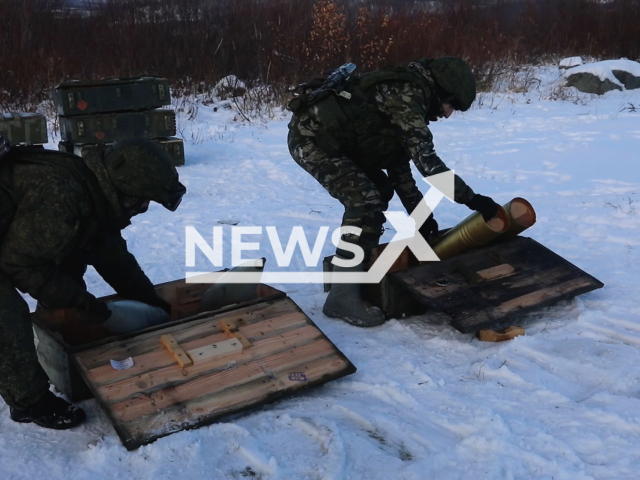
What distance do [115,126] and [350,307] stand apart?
4.83m

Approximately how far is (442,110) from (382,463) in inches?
89.2

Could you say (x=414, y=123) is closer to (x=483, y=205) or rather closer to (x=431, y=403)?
(x=483, y=205)

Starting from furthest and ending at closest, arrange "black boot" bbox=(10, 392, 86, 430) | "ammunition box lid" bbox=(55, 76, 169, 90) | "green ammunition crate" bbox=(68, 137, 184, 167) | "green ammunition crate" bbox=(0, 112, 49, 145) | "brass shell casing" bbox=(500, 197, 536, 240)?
1. "green ammunition crate" bbox=(68, 137, 184, 167)
2. "ammunition box lid" bbox=(55, 76, 169, 90)
3. "green ammunition crate" bbox=(0, 112, 49, 145)
4. "brass shell casing" bbox=(500, 197, 536, 240)
5. "black boot" bbox=(10, 392, 86, 430)

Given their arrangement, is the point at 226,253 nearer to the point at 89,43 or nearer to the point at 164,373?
the point at 164,373

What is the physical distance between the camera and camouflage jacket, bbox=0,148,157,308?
105 inches

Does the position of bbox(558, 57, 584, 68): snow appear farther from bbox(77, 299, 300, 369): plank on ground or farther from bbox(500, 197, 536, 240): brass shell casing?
bbox(77, 299, 300, 369): plank on ground

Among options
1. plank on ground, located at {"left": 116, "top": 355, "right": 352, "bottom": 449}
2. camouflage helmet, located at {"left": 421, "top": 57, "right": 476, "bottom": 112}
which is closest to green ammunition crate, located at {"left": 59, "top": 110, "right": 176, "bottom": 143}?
camouflage helmet, located at {"left": 421, "top": 57, "right": 476, "bottom": 112}

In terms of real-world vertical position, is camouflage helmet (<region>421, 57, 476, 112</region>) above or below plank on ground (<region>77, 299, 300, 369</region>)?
above

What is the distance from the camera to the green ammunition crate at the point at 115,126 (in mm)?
7641

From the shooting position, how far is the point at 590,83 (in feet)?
40.3

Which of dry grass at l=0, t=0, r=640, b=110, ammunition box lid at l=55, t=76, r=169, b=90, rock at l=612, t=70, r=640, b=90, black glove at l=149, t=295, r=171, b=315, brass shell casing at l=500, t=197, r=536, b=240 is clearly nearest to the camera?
black glove at l=149, t=295, r=171, b=315

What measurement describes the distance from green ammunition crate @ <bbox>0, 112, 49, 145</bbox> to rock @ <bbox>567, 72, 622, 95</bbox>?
369 inches

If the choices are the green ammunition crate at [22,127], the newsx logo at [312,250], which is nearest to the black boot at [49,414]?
the newsx logo at [312,250]

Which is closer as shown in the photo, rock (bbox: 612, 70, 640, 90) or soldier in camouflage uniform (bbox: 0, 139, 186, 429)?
soldier in camouflage uniform (bbox: 0, 139, 186, 429)
